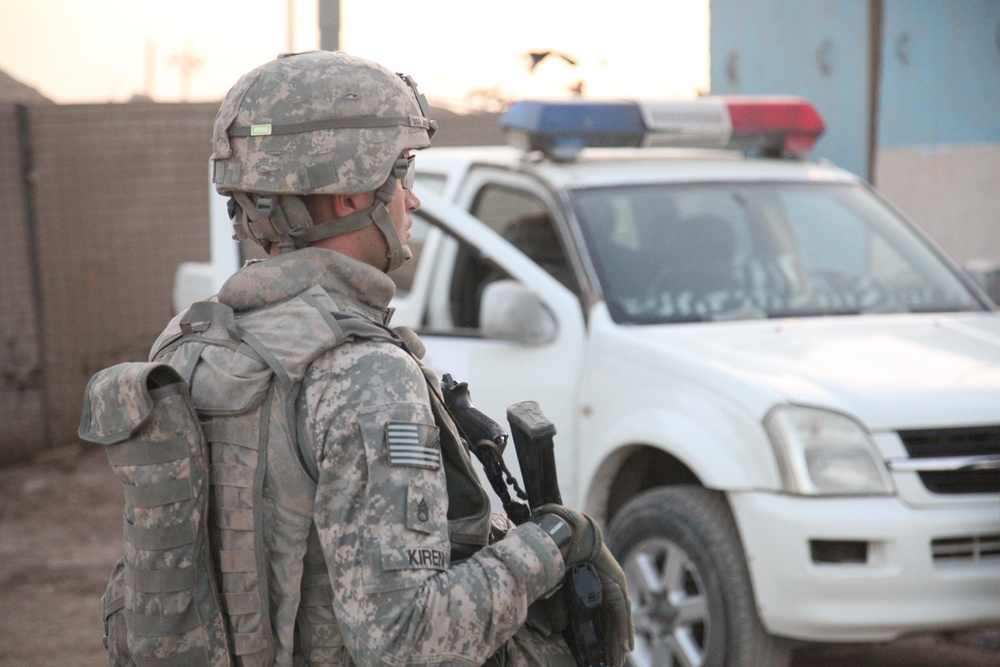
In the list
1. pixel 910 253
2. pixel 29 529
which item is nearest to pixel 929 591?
pixel 910 253

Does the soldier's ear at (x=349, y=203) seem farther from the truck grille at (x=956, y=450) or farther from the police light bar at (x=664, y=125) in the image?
the police light bar at (x=664, y=125)

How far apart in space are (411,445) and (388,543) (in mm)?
138

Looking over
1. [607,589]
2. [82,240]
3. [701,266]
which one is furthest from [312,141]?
[82,240]

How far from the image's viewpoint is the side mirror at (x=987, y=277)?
475 centimetres

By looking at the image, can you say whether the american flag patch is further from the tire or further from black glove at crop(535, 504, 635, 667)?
the tire

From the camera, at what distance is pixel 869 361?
368 centimetres

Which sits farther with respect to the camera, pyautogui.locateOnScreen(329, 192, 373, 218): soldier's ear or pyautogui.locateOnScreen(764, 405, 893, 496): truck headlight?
pyautogui.locateOnScreen(764, 405, 893, 496): truck headlight

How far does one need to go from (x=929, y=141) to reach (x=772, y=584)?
6962mm

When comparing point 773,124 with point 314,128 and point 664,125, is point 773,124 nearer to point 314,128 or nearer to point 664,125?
point 664,125

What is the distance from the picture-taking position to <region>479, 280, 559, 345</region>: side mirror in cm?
395

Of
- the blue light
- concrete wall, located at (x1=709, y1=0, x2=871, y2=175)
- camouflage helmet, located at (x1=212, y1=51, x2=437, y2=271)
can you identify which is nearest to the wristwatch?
camouflage helmet, located at (x1=212, y1=51, x2=437, y2=271)

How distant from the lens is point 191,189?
341 inches

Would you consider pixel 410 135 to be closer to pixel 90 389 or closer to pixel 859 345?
pixel 90 389

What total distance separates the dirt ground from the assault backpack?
2.52 metres
